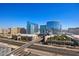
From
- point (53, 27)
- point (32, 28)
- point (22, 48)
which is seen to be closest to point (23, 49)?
point (22, 48)

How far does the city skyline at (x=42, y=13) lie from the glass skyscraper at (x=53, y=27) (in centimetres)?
4

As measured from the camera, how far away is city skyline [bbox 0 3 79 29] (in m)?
1.99

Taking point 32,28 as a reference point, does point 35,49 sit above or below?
below

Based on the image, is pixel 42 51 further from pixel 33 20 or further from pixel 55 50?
pixel 33 20

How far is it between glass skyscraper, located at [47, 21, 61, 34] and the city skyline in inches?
1.5

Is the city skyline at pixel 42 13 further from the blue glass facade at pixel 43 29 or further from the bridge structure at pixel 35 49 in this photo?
the bridge structure at pixel 35 49

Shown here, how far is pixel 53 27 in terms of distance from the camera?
2.01 metres

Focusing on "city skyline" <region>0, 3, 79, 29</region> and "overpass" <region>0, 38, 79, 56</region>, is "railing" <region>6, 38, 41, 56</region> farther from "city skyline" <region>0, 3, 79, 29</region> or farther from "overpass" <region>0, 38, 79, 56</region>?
"city skyline" <region>0, 3, 79, 29</region>

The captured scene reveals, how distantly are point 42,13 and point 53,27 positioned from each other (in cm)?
18

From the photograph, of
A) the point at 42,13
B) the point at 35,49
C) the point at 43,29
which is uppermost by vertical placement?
the point at 42,13

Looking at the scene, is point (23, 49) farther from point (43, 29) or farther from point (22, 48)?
point (43, 29)

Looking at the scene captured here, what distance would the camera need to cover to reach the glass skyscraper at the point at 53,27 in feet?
6.55

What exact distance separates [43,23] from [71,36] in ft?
1.04

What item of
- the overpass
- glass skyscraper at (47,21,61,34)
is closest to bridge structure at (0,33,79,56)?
the overpass
